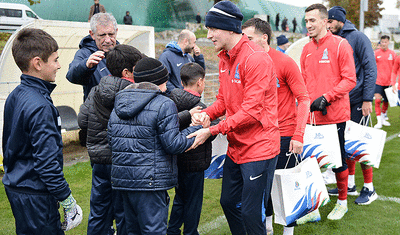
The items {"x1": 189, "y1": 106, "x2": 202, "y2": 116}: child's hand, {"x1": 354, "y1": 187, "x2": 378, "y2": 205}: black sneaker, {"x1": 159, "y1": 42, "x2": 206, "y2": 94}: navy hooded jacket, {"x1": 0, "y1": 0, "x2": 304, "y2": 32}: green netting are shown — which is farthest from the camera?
{"x1": 0, "y1": 0, "x2": 304, "y2": 32}: green netting

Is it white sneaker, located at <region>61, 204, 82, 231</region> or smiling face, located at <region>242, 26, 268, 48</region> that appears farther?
smiling face, located at <region>242, 26, 268, 48</region>

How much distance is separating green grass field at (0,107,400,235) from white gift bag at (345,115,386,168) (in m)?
0.63

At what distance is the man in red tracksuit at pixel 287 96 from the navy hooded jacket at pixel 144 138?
1175 mm

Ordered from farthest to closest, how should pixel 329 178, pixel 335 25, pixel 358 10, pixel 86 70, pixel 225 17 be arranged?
pixel 358 10
pixel 329 178
pixel 335 25
pixel 86 70
pixel 225 17

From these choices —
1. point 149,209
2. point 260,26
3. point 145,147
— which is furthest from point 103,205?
point 260,26

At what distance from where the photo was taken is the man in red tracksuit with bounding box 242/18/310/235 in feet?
10.4

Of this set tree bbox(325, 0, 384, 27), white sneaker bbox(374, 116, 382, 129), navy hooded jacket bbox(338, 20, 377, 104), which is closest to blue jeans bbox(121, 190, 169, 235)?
navy hooded jacket bbox(338, 20, 377, 104)

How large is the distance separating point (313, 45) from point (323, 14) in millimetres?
358

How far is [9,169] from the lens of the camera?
2303mm

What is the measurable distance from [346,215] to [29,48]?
149 inches

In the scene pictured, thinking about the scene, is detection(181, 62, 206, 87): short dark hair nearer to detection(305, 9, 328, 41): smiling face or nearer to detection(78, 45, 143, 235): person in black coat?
detection(78, 45, 143, 235): person in black coat

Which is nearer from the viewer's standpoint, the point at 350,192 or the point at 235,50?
the point at 235,50

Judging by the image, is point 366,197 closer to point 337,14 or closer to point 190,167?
point 337,14

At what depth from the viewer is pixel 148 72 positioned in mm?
2668
